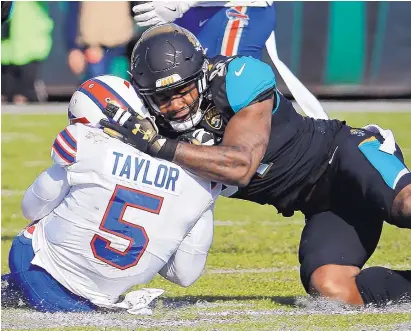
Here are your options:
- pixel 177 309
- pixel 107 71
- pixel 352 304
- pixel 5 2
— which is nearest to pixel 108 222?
pixel 177 309

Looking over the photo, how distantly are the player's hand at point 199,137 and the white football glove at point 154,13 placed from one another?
5.44 ft

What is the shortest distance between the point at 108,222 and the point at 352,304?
1.07 m

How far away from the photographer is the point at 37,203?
13.5 ft

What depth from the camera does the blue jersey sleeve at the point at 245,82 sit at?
164 inches

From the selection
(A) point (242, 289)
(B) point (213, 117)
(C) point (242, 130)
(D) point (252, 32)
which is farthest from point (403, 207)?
(D) point (252, 32)

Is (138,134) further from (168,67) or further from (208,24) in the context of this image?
(208,24)

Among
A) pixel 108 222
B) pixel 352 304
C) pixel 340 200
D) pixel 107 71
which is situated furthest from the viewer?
pixel 107 71

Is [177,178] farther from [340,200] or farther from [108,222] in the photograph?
[340,200]

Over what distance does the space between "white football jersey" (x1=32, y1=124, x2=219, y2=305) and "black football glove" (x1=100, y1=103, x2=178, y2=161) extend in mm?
27

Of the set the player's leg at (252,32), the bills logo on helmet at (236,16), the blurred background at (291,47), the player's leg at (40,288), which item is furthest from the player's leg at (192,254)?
the blurred background at (291,47)

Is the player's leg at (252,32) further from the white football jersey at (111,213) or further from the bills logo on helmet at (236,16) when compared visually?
the white football jersey at (111,213)

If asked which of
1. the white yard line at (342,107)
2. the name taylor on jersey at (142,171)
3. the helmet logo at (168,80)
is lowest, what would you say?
the white yard line at (342,107)

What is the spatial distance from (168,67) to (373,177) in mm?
988

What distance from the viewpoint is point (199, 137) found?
13.8 feet
